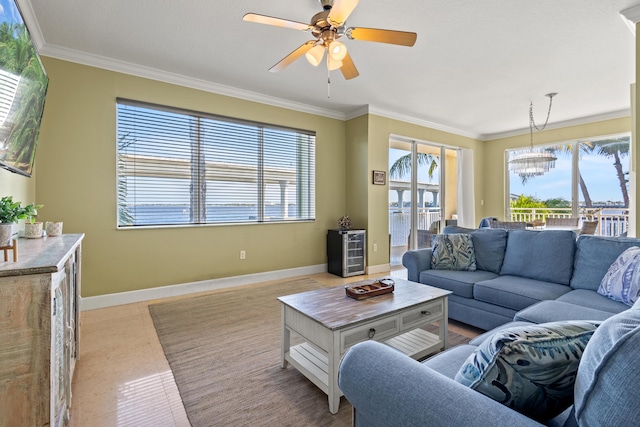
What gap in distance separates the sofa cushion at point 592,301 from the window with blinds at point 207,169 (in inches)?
134

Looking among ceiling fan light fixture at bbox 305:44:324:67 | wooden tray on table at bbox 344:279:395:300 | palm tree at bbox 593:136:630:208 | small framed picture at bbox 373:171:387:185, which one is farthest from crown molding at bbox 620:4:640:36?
palm tree at bbox 593:136:630:208

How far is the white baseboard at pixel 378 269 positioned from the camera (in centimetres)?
495

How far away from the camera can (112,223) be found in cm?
339

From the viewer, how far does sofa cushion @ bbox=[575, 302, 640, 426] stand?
566 mm

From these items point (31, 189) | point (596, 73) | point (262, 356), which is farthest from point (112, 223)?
point (596, 73)

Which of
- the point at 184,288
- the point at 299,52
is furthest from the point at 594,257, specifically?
the point at 184,288

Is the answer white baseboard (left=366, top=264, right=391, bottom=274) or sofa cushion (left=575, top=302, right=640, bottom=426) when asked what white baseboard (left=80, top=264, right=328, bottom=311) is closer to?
white baseboard (left=366, top=264, right=391, bottom=274)

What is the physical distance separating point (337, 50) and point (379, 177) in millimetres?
3066

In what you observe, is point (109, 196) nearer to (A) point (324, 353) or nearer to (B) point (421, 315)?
(A) point (324, 353)

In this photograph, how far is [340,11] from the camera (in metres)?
1.91

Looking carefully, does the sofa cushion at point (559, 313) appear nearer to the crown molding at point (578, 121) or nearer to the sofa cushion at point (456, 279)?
the sofa cushion at point (456, 279)

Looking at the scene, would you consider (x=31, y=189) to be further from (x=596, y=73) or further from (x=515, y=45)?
(x=596, y=73)

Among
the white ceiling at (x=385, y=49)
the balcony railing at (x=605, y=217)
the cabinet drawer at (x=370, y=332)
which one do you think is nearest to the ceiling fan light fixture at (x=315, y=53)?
the white ceiling at (x=385, y=49)

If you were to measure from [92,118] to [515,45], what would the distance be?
440cm
